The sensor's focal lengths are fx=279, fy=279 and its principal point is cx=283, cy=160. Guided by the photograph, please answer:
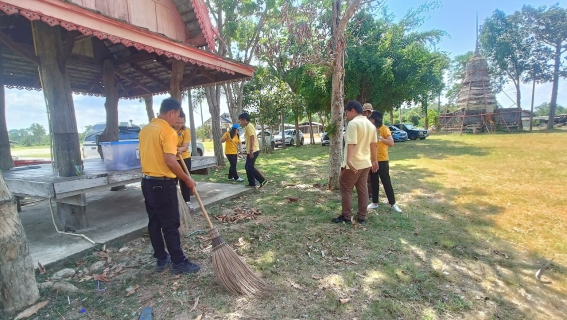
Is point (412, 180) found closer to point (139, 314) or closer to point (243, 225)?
point (243, 225)

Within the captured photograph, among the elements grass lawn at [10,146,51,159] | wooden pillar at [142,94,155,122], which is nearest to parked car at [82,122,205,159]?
grass lawn at [10,146,51,159]

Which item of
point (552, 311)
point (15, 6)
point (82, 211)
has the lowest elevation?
point (552, 311)

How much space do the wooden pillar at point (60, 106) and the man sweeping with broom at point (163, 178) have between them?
6.11ft

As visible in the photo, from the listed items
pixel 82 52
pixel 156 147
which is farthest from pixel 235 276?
pixel 82 52

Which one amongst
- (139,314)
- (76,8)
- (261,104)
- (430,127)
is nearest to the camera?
(139,314)

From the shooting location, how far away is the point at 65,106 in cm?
413

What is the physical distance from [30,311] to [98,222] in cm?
224

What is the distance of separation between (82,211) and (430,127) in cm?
3741

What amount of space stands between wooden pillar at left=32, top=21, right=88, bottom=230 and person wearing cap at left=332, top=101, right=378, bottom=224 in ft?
12.6

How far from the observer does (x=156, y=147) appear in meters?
2.81

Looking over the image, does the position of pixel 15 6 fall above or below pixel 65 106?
above

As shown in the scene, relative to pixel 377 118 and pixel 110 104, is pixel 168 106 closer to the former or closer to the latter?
pixel 377 118

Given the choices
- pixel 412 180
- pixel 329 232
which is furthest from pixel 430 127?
pixel 329 232

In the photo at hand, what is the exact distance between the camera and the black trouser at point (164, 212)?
112 inches
